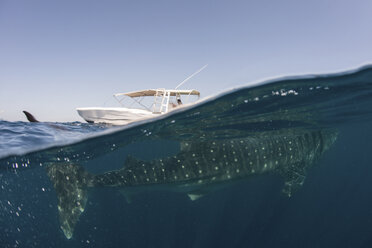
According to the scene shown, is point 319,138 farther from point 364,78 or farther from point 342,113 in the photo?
point 364,78

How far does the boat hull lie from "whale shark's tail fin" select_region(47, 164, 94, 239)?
28.8 ft

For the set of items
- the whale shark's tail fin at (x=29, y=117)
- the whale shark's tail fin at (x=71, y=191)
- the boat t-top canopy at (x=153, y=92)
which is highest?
the boat t-top canopy at (x=153, y=92)

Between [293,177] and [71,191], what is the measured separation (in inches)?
311

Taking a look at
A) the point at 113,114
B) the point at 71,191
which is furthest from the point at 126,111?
the point at 71,191

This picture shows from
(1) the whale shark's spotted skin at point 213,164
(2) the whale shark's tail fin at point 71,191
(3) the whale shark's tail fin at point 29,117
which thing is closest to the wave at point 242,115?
(3) the whale shark's tail fin at point 29,117

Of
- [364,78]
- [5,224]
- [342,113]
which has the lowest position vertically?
[5,224]

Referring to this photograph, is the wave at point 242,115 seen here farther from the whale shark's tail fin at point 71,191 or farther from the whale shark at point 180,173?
the whale shark's tail fin at point 71,191

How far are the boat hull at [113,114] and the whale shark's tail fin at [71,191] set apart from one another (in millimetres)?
8784

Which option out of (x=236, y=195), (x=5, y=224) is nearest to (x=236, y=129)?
(x=236, y=195)

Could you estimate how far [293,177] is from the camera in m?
8.17

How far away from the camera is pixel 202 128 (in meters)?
10.5

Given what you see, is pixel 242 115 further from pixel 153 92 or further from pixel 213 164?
pixel 153 92

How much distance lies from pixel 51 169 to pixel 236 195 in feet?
34.1

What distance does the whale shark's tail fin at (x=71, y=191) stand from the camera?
694 cm
